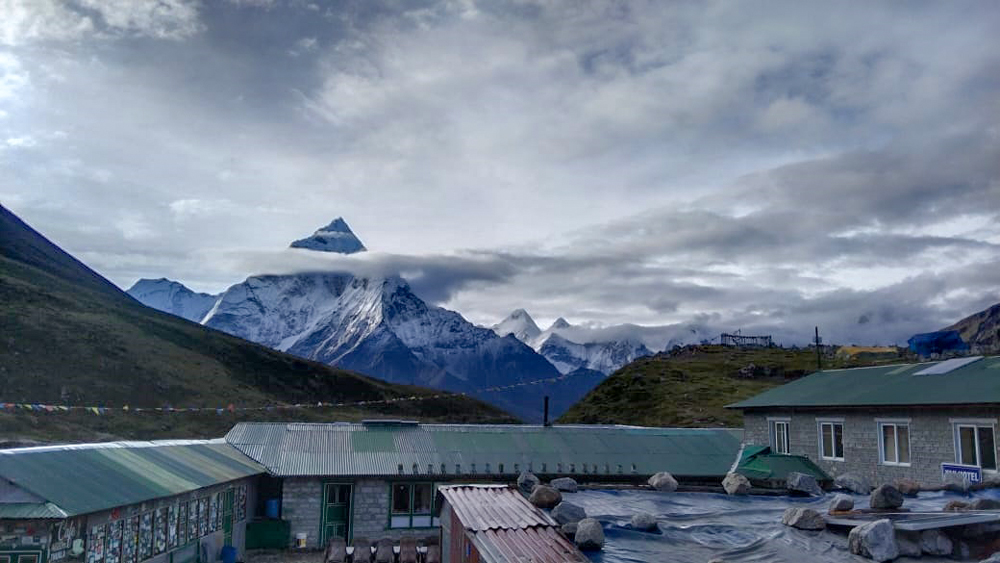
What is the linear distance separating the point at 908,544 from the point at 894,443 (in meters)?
19.5

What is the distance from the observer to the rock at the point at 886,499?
14039 mm

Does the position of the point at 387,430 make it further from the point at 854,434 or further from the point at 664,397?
the point at 664,397

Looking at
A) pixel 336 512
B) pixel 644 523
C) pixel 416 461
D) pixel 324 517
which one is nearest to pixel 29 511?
pixel 644 523

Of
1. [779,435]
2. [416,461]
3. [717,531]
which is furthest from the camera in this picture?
[779,435]

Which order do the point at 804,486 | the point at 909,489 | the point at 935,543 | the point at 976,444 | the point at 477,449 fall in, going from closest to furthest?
1. the point at 935,543
2. the point at 909,489
3. the point at 804,486
4. the point at 976,444
5. the point at 477,449

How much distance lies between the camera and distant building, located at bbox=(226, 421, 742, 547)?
107 ft

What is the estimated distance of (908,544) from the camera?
11.1m

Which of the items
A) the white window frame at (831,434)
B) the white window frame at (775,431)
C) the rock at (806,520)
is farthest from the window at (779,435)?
the rock at (806,520)

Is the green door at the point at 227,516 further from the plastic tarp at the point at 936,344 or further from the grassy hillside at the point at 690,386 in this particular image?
the grassy hillside at the point at 690,386

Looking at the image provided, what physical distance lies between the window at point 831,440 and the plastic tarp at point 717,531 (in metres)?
13.8

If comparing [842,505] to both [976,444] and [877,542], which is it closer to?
[877,542]

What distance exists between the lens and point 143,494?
2027 centimetres

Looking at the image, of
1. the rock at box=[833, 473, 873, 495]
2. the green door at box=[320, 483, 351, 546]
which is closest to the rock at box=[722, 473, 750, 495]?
the rock at box=[833, 473, 873, 495]

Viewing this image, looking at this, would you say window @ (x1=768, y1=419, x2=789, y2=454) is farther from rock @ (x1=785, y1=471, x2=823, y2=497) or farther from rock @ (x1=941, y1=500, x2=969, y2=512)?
rock @ (x1=941, y1=500, x2=969, y2=512)
